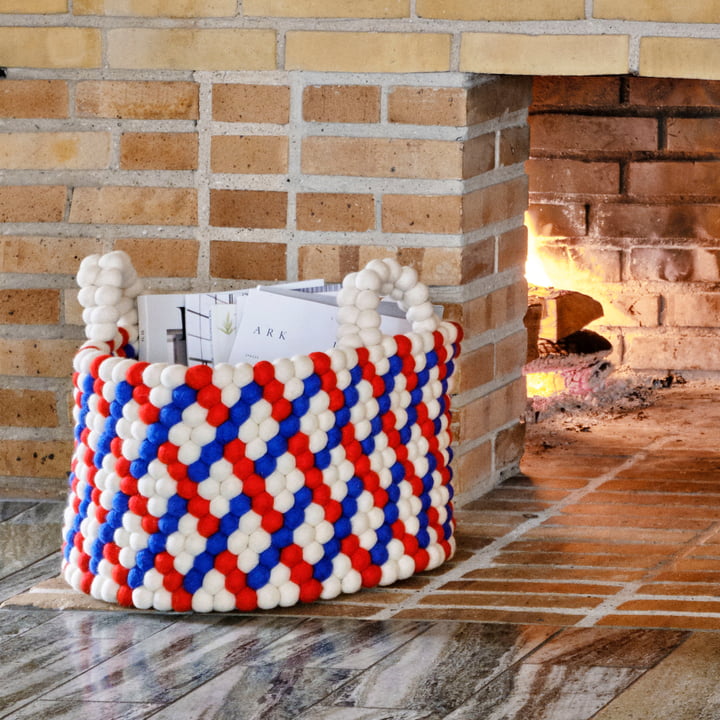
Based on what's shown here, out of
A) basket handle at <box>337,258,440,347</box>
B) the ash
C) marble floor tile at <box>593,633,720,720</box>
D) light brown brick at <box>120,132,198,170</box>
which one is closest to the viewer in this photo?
marble floor tile at <box>593,633,720,720</box>

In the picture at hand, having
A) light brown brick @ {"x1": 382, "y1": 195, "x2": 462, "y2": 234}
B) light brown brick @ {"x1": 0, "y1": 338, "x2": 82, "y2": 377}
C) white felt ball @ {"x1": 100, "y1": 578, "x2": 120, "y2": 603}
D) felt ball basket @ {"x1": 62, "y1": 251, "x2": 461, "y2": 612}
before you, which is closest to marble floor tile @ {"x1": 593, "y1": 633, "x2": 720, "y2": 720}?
felt ball basket @ {"x1": 62, "y1": 251, "x2": 461, "y2": 612}

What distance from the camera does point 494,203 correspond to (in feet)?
7.17

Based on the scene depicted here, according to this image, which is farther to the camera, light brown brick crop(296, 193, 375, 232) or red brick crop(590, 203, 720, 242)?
red brick crop(590, 203, 720, 242)

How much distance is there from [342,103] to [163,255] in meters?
0.36

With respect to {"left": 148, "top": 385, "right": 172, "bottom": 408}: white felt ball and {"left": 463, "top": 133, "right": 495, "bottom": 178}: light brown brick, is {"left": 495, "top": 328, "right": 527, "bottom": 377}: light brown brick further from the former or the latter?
{"left": 148, "top": 385, "right": 172, "bottom": 408}: white felt ball

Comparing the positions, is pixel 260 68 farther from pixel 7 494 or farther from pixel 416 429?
pixel 7 494

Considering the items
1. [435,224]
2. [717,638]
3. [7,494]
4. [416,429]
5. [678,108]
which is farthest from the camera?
[678,108]

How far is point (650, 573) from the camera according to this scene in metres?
1.85

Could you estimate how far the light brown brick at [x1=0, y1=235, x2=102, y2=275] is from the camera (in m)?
2.18

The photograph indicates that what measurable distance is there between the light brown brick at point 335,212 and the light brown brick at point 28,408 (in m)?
0.49

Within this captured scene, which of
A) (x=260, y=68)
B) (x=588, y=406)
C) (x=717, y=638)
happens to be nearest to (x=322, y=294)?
(x=260, y=68)

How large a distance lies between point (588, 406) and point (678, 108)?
0.61 metres

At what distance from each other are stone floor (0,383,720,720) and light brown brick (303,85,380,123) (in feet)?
2.01

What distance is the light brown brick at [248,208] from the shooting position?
212cm
